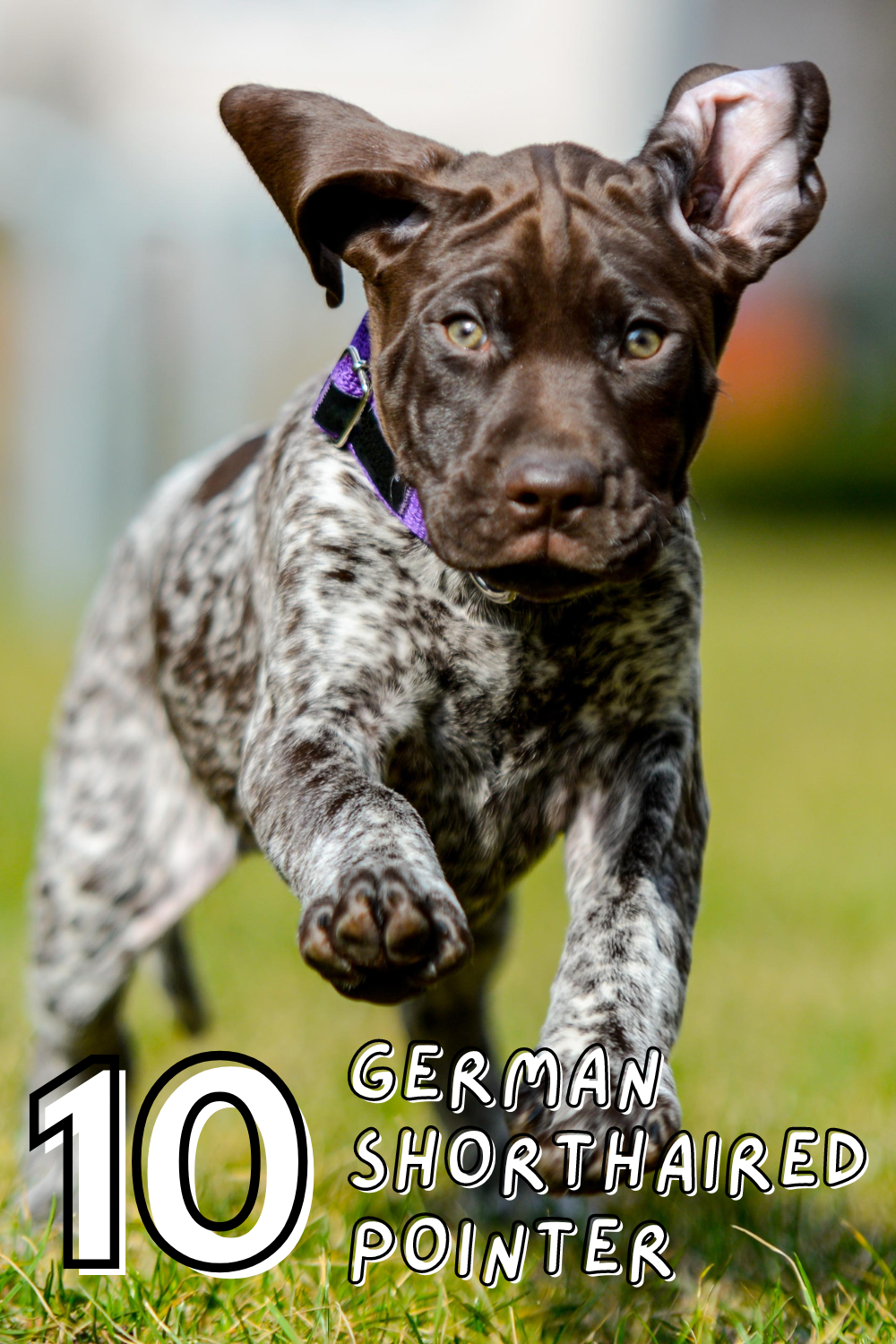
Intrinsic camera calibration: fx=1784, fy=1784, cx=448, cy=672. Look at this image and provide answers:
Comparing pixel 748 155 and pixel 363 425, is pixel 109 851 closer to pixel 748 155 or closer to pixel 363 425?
pixel 363 425

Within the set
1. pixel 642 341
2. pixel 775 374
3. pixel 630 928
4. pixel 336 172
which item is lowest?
pixel 630 928

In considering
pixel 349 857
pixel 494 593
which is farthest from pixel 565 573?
pixel 349 857

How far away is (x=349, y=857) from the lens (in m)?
2.62

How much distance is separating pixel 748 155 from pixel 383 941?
169 centimetres

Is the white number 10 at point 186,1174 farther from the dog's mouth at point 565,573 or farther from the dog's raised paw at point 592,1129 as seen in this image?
the dog's mouth at point 565,573

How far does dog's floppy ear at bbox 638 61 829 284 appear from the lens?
324 centimetres

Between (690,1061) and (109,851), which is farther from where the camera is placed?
(690,1061)

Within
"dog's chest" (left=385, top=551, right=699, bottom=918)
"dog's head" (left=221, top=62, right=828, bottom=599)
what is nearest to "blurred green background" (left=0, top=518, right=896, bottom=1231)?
"dog's chest" (left=385, top=551, right=699, bottom=918)

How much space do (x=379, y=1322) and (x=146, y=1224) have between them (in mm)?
531

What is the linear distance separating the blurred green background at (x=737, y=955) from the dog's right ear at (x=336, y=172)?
1908 millimetres

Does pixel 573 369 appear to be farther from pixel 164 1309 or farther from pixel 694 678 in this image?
pixel 164 1309

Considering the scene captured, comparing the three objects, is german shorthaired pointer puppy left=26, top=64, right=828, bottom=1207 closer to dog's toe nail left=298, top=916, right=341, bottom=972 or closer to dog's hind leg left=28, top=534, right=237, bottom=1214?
dog's toe nail left=298, top=916, right=341, bottom=972

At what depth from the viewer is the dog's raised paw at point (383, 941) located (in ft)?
7.97

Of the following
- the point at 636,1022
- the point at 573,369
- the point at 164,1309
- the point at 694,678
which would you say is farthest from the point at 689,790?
the point at 164,1309
